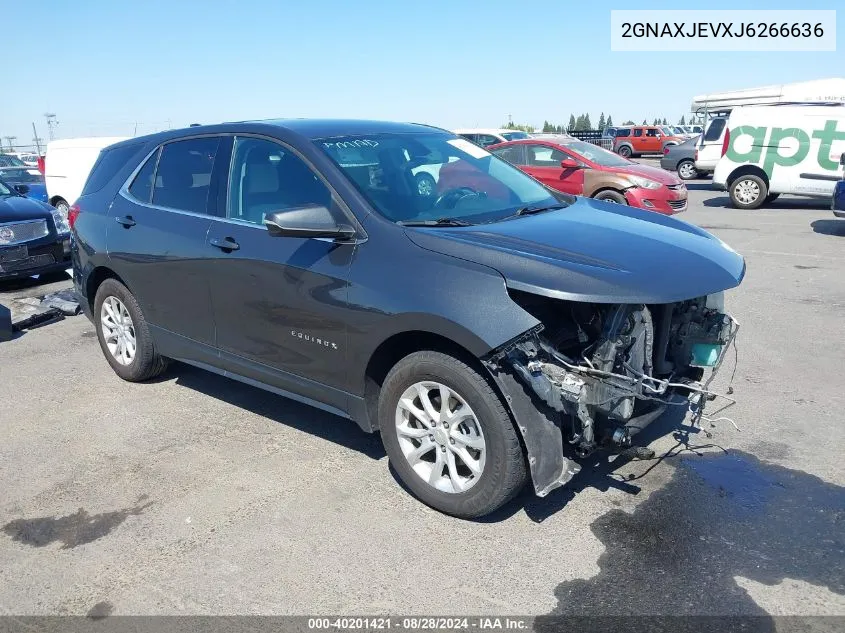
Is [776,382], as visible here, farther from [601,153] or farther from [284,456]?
[601,153]

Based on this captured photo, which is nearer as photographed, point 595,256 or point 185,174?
point 595,256

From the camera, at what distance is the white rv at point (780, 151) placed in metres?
13.8

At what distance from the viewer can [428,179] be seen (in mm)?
4105

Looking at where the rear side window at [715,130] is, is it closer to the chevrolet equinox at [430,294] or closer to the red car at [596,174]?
the red car at [596,174]

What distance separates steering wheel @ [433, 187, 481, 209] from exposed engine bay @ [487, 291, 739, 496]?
944mm

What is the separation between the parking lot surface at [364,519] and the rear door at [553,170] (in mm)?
7481

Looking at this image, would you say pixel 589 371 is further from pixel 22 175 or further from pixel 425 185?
pixel 22 175

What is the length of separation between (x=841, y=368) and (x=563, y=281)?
3334mm

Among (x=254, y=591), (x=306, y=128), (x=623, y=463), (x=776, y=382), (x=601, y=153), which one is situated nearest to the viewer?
(x=254, y=591)

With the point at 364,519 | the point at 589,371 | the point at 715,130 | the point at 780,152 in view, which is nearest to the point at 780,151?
the point at 780,152

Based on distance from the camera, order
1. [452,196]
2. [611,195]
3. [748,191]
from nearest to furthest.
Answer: [452,196] < [611,195] < [748,191]

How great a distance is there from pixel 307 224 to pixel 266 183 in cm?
77

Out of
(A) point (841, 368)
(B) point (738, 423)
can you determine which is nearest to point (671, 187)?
(A) point (841, 368)

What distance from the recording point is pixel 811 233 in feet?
38.4
